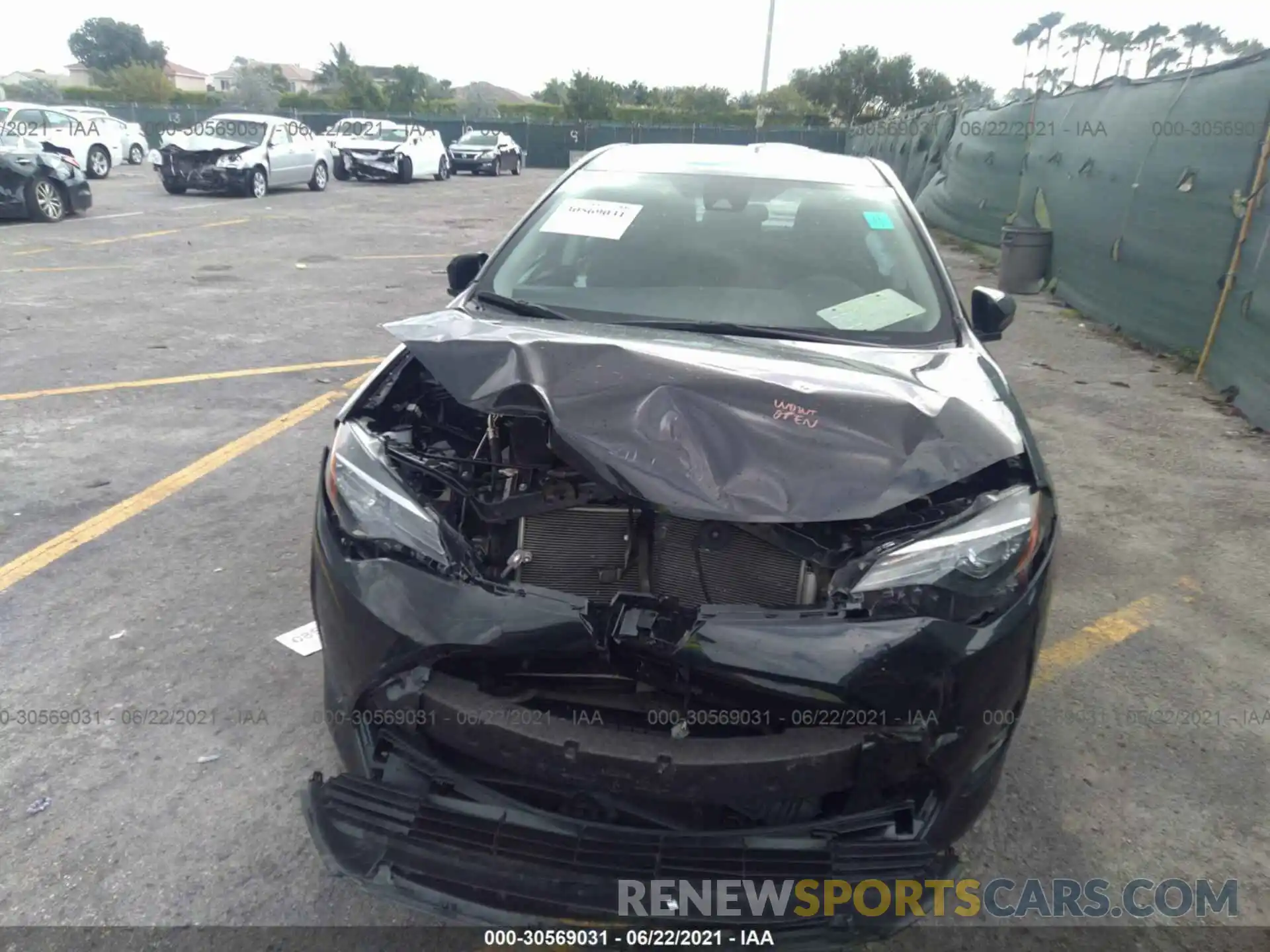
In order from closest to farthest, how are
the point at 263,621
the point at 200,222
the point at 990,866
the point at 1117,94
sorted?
the point at 990,866 → the point at 263,621 → the point at 1117,94 → the point at 200,222

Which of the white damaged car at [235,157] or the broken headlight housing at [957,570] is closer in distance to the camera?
the broken headlight housing at [957,570]

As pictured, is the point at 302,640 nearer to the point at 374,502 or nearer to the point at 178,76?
the point at 374,502

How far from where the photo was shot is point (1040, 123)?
1214cm

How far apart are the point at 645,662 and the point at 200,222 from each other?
49.3 ft

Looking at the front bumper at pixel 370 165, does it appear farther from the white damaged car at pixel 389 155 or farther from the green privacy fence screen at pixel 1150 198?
the green privacy fence screen at pixel 1150 198

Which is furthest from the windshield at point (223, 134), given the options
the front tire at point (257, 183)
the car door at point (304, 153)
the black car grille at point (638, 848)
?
the black car grille at point (638, 848)

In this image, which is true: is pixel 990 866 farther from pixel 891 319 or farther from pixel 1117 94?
pixel 1117 94

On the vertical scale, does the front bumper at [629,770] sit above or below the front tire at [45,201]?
above

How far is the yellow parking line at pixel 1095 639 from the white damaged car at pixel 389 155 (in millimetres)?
23322

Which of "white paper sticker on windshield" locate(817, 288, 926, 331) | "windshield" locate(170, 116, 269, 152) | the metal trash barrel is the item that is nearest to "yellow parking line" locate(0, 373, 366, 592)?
"white paper sticker on windshield" locate(817, 288, 926, 331)

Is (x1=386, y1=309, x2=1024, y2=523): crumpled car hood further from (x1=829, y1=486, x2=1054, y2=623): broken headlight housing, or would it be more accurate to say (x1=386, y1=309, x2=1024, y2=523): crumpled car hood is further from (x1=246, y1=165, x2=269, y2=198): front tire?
(x1=246, y1=165, x2=269, y2=198): front tire

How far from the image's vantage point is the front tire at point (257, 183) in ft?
60.9

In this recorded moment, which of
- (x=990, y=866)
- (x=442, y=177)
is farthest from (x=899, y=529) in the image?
(x=442, y=177)

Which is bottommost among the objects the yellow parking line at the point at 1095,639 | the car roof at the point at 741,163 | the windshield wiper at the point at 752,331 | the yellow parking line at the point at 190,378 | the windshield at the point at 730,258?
the yellow parking line at the point at 190,378
